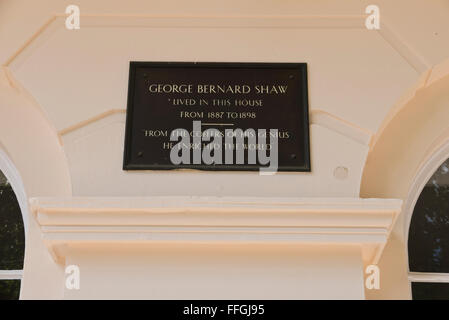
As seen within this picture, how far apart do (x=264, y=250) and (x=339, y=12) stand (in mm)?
1780

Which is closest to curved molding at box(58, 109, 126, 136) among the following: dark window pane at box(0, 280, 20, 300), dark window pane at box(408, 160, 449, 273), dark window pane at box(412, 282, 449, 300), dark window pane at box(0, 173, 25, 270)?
dark window pane at box(0, 173, 25, 270)

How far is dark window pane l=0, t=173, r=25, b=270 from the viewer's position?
14.5ft

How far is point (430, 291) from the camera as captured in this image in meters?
4.30

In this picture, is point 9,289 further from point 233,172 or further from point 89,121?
point 233,172

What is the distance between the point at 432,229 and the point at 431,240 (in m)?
0.08

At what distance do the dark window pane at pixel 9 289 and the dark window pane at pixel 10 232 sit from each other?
98 millimetres

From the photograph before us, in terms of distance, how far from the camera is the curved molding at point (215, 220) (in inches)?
145

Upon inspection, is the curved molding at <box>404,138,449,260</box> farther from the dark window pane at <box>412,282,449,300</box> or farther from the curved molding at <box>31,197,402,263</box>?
the curved molding at <box>31,197,402,263</box>

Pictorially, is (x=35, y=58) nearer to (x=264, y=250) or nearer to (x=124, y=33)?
(x=124, y=33)

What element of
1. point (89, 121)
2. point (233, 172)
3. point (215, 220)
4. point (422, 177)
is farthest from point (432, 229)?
point (89, 121)

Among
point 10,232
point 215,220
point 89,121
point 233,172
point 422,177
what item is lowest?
point 215,220

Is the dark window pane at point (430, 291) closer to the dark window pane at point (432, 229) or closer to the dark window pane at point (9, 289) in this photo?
the dark window pane at point (432, 229)

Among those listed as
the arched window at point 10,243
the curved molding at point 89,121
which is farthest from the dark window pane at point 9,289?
the curved molding at point 89,121

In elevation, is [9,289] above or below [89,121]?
below
